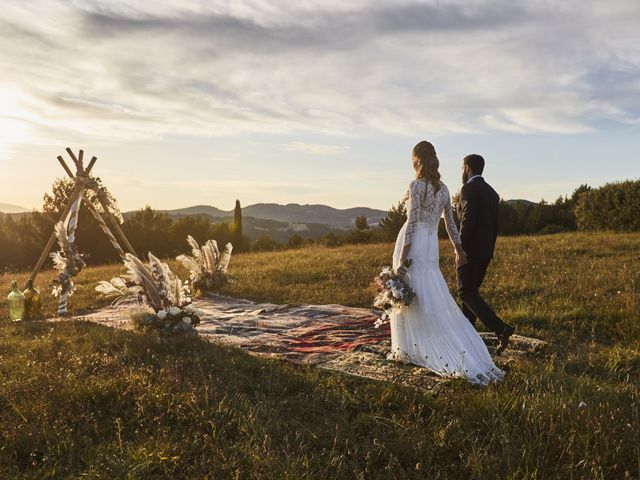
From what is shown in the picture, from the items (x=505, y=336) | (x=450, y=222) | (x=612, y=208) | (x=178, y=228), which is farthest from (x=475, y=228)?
(x=178, y=228)

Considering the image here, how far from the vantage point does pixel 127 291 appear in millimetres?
8766

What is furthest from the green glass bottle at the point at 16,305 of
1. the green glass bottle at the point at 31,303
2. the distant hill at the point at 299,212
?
the distant hill at the point at 299,212

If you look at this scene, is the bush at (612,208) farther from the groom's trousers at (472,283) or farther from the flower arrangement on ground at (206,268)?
the groom's trousers at (472,283)

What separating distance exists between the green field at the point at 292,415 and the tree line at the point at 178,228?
2066 centimetres

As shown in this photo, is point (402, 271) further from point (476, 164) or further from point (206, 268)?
point (206, 268)

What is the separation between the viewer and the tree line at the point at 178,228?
107 ft

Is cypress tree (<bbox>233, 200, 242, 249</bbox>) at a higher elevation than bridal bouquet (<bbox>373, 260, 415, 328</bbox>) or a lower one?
higher

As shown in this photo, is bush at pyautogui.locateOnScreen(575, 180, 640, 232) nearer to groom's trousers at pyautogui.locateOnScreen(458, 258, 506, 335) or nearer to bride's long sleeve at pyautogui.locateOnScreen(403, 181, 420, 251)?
groom's trousers at pyautogui.locateOnScreen(458, 258, 506, 335)

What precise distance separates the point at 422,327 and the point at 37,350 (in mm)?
5579

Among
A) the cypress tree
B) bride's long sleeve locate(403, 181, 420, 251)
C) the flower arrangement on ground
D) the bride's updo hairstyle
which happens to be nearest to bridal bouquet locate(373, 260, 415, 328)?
bride's long sleeve locate(403, 181, 420, 251)

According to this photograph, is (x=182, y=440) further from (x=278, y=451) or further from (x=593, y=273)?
(x=593, y=273)

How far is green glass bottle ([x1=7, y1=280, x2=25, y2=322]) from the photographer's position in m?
11.2

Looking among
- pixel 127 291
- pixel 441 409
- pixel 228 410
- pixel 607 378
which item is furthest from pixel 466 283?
pixel 127 291

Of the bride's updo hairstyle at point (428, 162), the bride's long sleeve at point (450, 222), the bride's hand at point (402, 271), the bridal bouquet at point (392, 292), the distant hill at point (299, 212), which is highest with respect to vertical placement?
the distant hill at point (299, 212)
